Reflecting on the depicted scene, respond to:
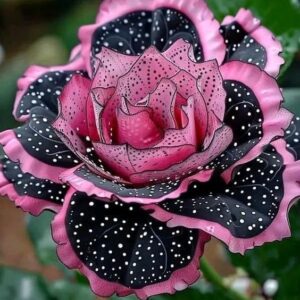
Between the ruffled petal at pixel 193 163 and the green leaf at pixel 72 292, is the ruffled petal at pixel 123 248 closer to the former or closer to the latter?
the ruffled petal at pixel 193 163

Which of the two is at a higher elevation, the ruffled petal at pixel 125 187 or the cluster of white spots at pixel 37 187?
the ruffled petal at pixel 125 187

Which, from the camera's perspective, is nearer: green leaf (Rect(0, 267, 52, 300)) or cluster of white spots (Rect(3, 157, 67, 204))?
cluster of white spots (Rect(3, 157, 67, 204))

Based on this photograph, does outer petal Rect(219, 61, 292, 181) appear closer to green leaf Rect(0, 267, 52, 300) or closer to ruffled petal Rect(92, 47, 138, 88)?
ruffled petal Rect(92, 47, 138, 88)

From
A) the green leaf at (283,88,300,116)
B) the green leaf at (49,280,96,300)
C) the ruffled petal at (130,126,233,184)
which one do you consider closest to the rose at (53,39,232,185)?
the ruffled petal at (130,126,233,184)

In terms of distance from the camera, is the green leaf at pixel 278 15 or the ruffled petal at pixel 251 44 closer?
the ruffled petal at pixel 251 44

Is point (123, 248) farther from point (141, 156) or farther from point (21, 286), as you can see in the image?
point (21, 286)

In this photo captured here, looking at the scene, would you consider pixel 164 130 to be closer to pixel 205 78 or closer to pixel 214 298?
pixel 205 78

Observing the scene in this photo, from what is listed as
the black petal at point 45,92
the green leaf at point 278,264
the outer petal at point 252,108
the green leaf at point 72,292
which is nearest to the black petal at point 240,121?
the outer petal at point 252,108

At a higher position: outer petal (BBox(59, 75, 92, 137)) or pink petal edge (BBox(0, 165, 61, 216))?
outer petal (BBox(59, 75, 92, 137))
